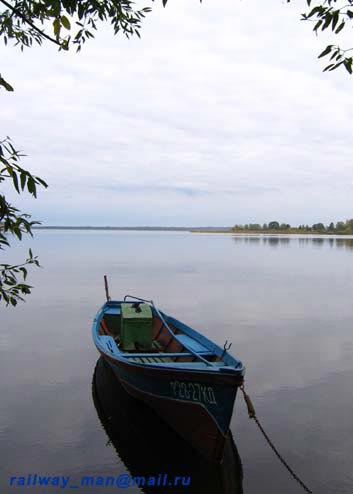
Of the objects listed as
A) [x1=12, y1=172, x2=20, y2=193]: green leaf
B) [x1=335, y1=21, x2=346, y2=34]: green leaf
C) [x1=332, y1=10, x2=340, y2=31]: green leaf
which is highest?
[x1=332, y1=10, x2=340, y2=31]: green leaf

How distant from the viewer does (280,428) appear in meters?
9.80

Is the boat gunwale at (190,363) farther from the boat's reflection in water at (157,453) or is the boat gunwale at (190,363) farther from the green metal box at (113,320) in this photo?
the boat's reflection in water at (157,453)

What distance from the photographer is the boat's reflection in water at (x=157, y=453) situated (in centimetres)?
764

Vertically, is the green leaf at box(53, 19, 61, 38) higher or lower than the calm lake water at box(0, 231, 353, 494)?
higher

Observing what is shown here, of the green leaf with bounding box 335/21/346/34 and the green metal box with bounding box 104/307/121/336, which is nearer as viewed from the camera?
the green leaf with bounding box 335/21/346/34

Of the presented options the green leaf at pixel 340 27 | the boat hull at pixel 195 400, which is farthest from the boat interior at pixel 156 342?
the green leaf at pixel 340 27

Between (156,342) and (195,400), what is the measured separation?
5.30 metres

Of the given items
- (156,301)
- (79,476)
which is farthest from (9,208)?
(156,301)

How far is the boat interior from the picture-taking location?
33.0 ft

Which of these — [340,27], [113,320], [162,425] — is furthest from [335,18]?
[113,320]

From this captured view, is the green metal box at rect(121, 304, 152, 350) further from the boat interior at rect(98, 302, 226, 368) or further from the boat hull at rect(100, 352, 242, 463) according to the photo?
the boat hull at rect(100, 352, 242, 463)

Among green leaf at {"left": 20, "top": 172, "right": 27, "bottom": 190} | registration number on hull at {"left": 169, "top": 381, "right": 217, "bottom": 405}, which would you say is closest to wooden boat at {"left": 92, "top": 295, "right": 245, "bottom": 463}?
registration number on hull at {"left": 169, "top": 381, "right": 217, "bottom": 405}

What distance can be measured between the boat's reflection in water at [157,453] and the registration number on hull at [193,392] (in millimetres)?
1364

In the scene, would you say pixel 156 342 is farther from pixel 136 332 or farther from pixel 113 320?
pixel 113 320
